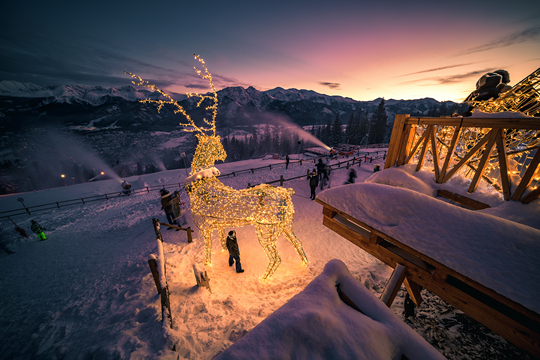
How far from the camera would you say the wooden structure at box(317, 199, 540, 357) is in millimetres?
1554

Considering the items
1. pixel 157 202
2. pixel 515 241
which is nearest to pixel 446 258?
pixel 515 241

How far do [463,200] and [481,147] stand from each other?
84 centimetres

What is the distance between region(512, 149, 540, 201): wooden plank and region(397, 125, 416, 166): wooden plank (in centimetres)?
167

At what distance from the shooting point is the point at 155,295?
3975 millimetres

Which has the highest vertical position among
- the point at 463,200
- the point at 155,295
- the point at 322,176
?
the point at 463,200

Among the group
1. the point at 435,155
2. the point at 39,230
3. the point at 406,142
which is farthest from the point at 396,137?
the point at 39,230

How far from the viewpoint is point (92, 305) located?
3.93m

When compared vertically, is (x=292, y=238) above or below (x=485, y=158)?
below

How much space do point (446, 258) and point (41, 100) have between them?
278 metres

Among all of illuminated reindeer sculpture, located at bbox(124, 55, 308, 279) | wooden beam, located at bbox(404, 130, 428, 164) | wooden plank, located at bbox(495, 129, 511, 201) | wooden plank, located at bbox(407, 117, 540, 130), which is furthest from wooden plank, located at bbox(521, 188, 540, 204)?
illuminated reindeer sculpture, located at bbox(124, 55, 308, 279)

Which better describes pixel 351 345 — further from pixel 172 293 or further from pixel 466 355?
pixel 172 293

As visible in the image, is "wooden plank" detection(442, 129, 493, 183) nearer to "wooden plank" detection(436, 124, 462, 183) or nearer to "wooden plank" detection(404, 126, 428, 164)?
"wooden plank" detection(436, 124, 462, 183)

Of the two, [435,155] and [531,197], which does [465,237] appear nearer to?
[531,197]

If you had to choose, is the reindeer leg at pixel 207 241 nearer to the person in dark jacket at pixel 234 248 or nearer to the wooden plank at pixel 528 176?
the person in dark jacket at pixel 234 248
